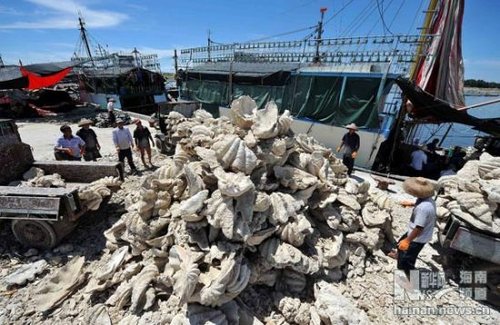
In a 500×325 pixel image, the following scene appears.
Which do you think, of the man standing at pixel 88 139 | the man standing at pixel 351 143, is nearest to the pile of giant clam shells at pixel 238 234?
the man standing at pixel 351 143

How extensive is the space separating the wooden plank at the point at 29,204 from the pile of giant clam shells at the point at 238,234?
100cm

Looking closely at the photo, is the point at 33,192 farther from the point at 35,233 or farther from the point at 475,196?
the point at 475,196

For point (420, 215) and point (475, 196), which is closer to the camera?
point (420, 215)

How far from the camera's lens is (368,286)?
3.48 meters

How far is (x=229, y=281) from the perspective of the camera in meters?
2.78

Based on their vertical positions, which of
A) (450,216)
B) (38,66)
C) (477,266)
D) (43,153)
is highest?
(38,66)

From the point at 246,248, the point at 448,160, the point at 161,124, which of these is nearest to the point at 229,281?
the point at 246,248

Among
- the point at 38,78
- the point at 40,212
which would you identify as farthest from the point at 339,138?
the point at 38,78

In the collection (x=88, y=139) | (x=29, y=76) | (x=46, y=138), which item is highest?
(x=29, y=76)

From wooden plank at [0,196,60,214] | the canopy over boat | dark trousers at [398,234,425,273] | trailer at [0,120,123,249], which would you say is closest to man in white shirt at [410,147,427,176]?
dark trousers at [398,234,425,273]

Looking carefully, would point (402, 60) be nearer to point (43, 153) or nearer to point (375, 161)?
point (375, 161)

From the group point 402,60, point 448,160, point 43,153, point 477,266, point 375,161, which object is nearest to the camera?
point 477,266

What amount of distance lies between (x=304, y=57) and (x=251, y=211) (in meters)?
10.1

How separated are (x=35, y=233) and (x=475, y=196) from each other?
7.19 metres
